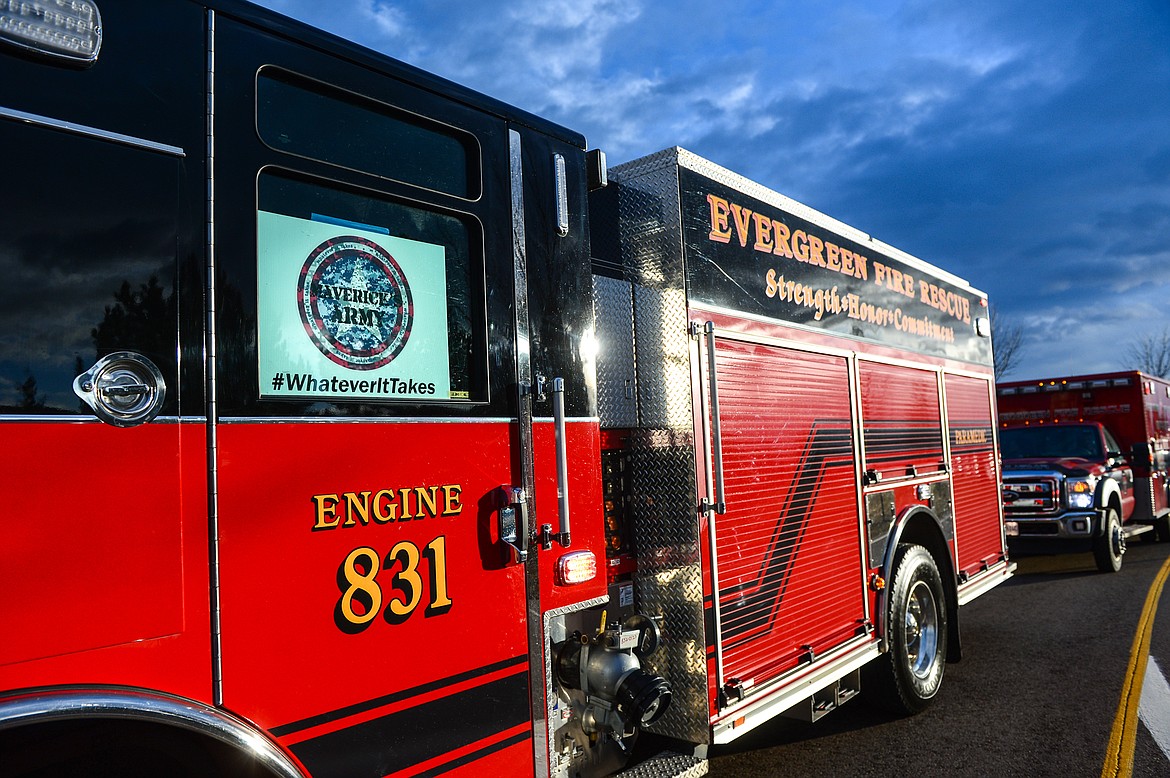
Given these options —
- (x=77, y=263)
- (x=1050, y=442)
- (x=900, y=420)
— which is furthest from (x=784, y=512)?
(x=1050, y=442)

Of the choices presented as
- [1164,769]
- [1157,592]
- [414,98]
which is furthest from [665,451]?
[1157,592]

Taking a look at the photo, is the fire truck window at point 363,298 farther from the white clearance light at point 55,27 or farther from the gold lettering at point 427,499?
the white clearance light at point 55,27

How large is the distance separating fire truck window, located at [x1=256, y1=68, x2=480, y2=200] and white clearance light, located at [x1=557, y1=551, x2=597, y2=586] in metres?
1.20

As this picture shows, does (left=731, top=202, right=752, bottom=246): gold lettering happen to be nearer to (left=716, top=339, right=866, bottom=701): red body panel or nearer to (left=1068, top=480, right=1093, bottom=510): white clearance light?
(left=716, top=339, right=866, bottom=701): red body panel

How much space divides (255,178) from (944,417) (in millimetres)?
5529

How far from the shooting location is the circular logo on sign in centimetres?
211

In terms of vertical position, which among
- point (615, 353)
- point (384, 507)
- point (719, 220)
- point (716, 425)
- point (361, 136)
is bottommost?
point (384, 507)

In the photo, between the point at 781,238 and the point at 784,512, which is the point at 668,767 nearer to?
the point at 784,512

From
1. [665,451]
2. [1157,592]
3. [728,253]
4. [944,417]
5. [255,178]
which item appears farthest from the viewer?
[1157,592]

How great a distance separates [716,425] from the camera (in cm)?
349

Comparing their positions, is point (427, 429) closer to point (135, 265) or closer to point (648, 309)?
point (135, 265)

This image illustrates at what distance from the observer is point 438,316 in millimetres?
2404

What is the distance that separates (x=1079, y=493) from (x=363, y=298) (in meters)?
10.7

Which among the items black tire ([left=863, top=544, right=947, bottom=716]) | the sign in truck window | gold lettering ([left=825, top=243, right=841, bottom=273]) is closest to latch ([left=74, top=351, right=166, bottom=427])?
the sign in truck window
